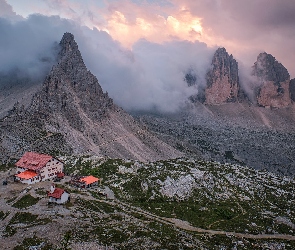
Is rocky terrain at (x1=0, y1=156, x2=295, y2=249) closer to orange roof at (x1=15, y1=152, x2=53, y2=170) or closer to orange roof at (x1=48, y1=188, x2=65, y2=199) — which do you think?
orange roof at (x1=48, y1=188, x2=65, y2=199)

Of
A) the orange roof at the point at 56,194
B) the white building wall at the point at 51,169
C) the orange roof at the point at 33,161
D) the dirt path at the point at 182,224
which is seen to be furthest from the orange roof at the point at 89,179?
the orange roof at the point at 56,194

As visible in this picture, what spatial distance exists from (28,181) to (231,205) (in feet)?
183

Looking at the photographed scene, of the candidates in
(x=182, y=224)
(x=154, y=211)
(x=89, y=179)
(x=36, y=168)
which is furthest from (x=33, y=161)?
(x=182, y=224)

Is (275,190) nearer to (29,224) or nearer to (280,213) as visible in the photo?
(280,213)

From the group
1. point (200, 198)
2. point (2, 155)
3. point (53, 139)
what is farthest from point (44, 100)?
point (200, 198)

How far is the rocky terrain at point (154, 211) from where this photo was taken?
2467 inches

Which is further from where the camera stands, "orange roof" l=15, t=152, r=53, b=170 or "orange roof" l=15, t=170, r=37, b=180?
"orange roof" l=15, t=152, r=53, b=170

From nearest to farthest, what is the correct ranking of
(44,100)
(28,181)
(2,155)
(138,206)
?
1. (138,206)
2. (28,181)
3. (2,155)
4. (44,100)

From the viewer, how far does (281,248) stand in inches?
2822

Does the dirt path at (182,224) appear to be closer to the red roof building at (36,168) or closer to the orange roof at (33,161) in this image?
the red roof building at (36,168)

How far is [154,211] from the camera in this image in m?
82.4

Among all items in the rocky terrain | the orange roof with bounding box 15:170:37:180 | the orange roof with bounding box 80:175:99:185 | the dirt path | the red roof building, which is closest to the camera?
the rocky terrain

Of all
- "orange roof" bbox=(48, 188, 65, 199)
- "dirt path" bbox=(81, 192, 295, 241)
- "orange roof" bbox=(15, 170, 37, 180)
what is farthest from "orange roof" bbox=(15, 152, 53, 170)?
"dirt path" bbox=(81, 192, 295, 241)

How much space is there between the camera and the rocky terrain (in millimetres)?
62656
